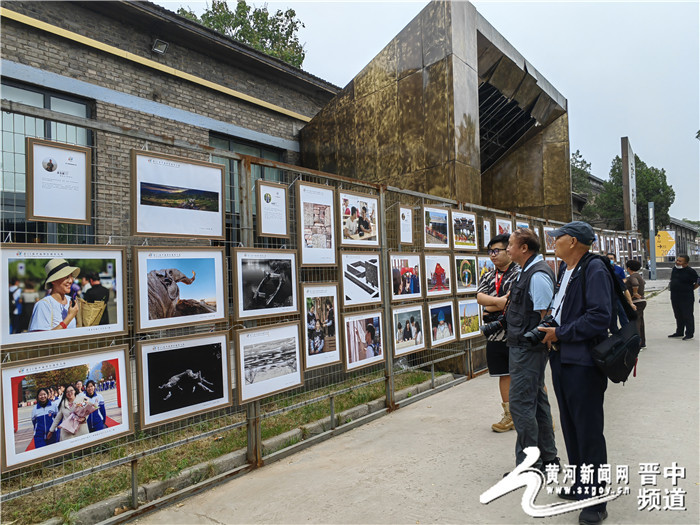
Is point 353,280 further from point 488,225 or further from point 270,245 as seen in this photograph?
point 488,225

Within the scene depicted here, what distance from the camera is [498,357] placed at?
4.33 metres

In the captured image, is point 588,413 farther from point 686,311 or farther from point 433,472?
point 686,311

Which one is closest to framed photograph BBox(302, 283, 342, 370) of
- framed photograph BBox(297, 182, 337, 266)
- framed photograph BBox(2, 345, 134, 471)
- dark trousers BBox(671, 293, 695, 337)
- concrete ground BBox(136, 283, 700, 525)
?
framed photograph BBox(297, 182, 337, 266)

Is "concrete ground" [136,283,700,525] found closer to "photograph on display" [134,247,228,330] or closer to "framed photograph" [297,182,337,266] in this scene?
"photograph on display" [134,247,228,330]

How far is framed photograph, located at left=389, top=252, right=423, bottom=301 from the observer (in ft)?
18.3

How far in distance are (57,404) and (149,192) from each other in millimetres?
1484

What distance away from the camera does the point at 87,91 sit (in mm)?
8078

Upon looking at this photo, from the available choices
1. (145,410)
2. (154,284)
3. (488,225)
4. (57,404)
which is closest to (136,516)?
(145,410)

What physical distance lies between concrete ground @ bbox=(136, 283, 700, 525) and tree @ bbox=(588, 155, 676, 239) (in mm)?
44362

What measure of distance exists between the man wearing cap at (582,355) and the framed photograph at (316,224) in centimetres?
226

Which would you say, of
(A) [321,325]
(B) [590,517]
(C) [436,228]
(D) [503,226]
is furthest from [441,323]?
(B) [590,517]

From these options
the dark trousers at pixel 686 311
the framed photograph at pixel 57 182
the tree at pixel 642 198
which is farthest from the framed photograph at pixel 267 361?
the tree at pixel 642 198

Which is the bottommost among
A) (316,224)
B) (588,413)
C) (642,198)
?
(588,413)

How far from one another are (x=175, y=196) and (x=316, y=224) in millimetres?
1513
